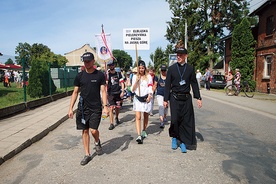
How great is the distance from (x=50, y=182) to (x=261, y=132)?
18.0ft

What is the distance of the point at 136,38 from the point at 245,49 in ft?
56.2

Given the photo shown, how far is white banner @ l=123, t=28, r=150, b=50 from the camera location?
657 centimetres

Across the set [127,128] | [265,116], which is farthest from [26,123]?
[265,116]

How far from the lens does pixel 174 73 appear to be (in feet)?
15.4

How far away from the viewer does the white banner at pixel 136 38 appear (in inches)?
259

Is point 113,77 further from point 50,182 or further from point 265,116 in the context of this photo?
point 265,116

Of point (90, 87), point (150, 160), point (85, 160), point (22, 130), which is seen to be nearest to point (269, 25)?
point (150, 160)

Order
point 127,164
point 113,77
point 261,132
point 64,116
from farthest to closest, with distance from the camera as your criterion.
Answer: point 64,116 → point 113,77 → point 261,132 → point 127,164

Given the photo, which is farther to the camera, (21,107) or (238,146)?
(21,107)

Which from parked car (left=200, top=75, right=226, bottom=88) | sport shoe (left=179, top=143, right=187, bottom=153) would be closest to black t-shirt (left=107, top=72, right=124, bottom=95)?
sport shoe (left=179, top=143, right=187, bottom=153)

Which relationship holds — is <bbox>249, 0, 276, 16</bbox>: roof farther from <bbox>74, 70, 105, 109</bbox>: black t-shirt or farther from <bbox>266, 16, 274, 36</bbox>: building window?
<bbox>74, 70, 105, 109</bbox>: black t-shirt

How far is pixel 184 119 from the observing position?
15.6ft

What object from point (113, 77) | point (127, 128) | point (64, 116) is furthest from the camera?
point (64, 116)

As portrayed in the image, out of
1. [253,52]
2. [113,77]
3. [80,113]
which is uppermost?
[253,52]
